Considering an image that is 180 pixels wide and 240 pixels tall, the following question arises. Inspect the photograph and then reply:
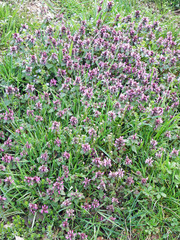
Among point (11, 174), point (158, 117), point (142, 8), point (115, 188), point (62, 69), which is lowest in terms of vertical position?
point (115, 188)

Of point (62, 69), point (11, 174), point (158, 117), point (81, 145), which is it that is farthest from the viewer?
point (62, 69)

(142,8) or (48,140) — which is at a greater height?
(142,8)

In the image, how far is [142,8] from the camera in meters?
5.90

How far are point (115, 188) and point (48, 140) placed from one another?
3.22 ft

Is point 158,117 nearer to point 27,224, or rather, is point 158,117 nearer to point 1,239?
Result: point 27,224

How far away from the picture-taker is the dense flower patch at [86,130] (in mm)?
2838

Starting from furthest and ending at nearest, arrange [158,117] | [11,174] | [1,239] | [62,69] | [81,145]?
[62,69] < [158,117] < [81,145] < [11,174] < [1,239]

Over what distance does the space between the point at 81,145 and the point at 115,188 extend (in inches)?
24.7

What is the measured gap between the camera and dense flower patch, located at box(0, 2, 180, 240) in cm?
284

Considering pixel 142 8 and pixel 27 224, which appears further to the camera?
pixel 142 8

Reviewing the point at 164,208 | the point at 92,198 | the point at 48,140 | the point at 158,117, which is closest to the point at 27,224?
the point at 92,198

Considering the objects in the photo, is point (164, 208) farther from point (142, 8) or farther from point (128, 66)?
point (142, 8)

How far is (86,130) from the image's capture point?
10.5 feet

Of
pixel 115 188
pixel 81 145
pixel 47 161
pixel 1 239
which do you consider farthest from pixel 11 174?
pixel 115 188
